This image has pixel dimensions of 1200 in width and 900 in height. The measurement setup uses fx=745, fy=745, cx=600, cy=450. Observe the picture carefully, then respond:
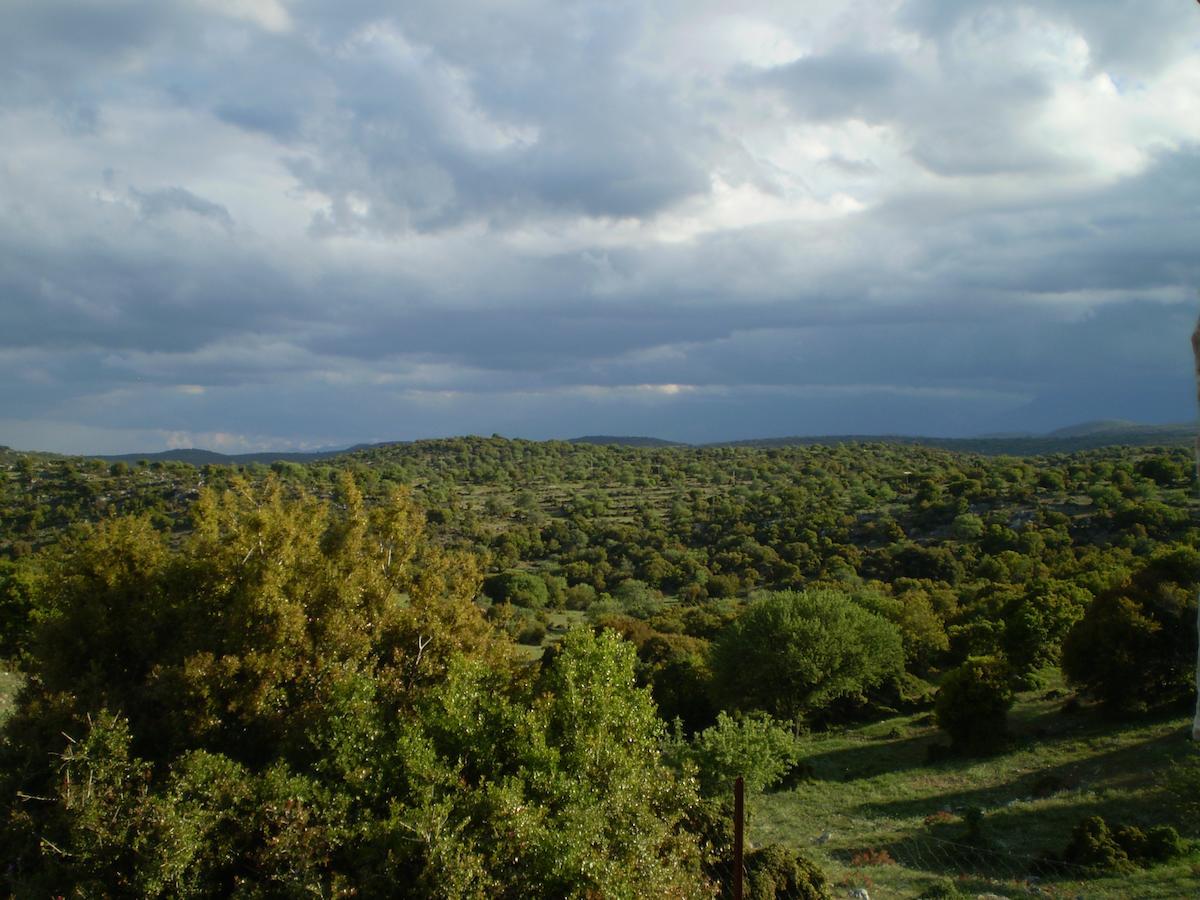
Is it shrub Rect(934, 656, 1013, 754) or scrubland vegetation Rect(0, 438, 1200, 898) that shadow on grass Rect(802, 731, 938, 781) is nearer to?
scrubland vegetation Rect(0, 438, 1200, 898)

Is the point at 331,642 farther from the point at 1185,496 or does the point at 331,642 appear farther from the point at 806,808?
the point at 1185,496

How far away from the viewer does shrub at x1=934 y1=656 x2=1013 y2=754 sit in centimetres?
2816

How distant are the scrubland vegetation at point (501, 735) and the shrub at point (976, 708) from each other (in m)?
0.11

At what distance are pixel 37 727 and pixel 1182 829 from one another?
24.4 metres

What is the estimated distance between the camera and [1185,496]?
66.4 metres

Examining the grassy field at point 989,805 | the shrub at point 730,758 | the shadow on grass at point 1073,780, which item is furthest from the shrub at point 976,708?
the shrub at point 730,758

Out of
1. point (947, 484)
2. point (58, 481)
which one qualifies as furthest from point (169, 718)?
point (58, 481)

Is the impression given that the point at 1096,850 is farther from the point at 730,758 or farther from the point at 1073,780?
the point at 730,758

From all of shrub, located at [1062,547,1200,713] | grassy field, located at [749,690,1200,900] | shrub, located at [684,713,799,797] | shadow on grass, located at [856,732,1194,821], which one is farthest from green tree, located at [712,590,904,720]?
shrub, located at [684,713,799,797]

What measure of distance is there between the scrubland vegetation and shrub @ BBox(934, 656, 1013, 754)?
0.11m

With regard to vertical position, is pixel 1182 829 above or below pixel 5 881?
below

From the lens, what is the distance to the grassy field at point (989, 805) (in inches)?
618

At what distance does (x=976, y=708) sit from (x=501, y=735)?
2310cm

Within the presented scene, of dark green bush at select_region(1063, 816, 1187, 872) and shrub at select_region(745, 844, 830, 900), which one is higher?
shrub at select_region(745, 844, 830, 900)
